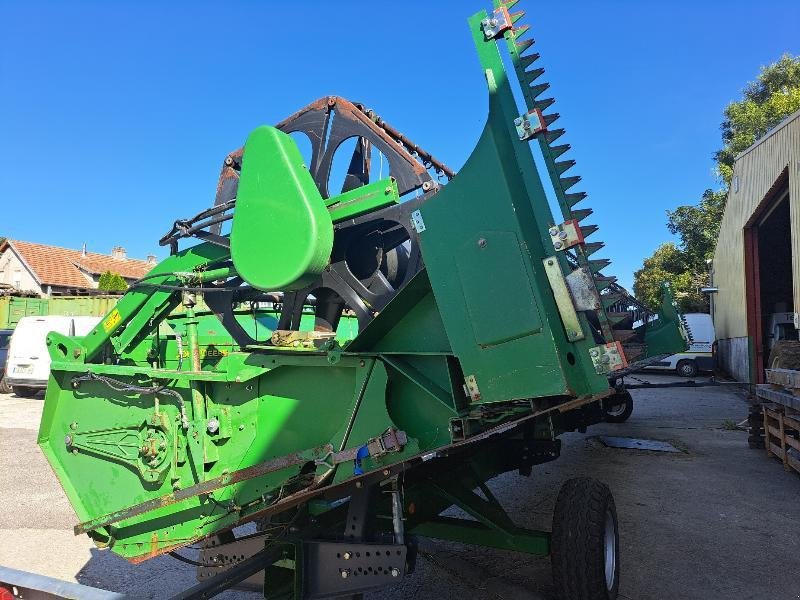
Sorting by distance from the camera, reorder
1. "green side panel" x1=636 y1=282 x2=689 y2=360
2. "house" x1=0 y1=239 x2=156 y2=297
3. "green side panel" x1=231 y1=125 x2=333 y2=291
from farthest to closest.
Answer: "house" x1=0 y1=239 x2=156 y2=297 → "green side panel" x1=636 y1=282 x2=689 y2=360 → "green side panel" x1=231 y1=125 x2=333 y2=291

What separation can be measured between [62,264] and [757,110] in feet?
131

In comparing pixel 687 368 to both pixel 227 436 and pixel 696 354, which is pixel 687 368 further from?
pixel 227 436

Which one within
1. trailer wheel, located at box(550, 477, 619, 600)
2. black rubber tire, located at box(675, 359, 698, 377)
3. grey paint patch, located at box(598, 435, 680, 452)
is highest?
trailer wheel, located at box(550, 477, 619, 600)

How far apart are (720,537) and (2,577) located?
508cm

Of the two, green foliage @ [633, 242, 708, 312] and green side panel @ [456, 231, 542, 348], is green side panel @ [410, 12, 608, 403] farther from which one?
green foliage @ [633, 242, 708, 312]

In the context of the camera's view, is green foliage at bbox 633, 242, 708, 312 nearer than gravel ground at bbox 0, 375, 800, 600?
No

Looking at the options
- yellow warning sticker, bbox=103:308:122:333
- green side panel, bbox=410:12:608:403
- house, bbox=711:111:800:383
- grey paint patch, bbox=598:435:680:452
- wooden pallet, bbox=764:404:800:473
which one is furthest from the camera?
house, bbox=711:111:800:383

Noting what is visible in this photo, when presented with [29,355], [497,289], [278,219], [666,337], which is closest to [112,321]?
[278,219]

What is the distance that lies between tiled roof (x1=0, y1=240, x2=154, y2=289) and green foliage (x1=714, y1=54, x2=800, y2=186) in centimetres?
3193

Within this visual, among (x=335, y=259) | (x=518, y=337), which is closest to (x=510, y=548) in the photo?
(x=518, y=337)

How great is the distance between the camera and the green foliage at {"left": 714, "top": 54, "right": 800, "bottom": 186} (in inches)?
964

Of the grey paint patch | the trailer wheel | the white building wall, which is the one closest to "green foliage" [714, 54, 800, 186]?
the grey paint patch

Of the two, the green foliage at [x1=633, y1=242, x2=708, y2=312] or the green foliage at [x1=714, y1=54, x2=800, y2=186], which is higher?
the green foliage at [x1=714, y1=54, x2=800, y2=186]

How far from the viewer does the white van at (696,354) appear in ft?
62.6
